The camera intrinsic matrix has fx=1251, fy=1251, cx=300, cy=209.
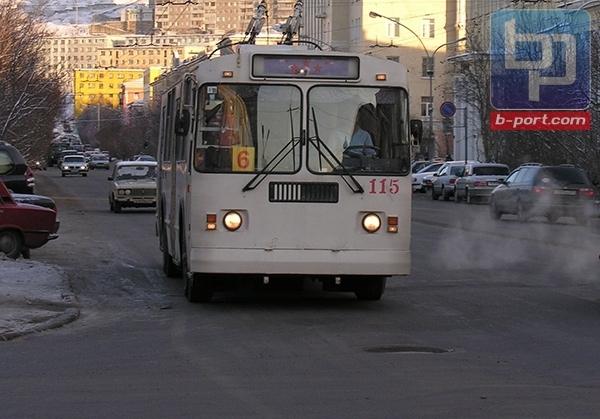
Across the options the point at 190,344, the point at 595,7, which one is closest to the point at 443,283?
the point at 190,344

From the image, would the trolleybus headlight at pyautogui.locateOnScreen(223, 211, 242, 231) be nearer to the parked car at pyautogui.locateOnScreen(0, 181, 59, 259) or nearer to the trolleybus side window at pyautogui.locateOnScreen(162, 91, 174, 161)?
the trolleybus side window at pyautogui.locateOnScreen(162, 91, 174, 161)

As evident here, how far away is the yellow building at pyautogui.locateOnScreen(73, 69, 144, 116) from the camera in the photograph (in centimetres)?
18675

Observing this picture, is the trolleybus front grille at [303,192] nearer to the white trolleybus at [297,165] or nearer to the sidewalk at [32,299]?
the white trolleybus at [297,165]

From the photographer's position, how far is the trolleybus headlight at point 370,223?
45.4 feet

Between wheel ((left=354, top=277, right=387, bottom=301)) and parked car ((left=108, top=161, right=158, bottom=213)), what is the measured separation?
2365cm

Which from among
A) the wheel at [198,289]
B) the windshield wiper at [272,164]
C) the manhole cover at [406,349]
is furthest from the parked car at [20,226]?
the manhole cover at [406,349]

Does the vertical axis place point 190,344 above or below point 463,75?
below

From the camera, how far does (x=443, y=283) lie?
17.5 metres

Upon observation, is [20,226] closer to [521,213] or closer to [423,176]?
[521,213]

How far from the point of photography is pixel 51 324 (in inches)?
507

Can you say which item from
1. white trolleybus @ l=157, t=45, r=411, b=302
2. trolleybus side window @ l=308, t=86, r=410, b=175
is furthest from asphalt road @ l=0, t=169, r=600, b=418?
trolleybus side window @ l=308, t=86, r=410, b=175

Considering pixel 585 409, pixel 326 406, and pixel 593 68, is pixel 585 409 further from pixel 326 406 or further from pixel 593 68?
pixel 593 68

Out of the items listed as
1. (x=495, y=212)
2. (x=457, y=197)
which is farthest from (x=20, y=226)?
(x=457, y=197)

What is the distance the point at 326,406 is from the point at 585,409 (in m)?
1.72
